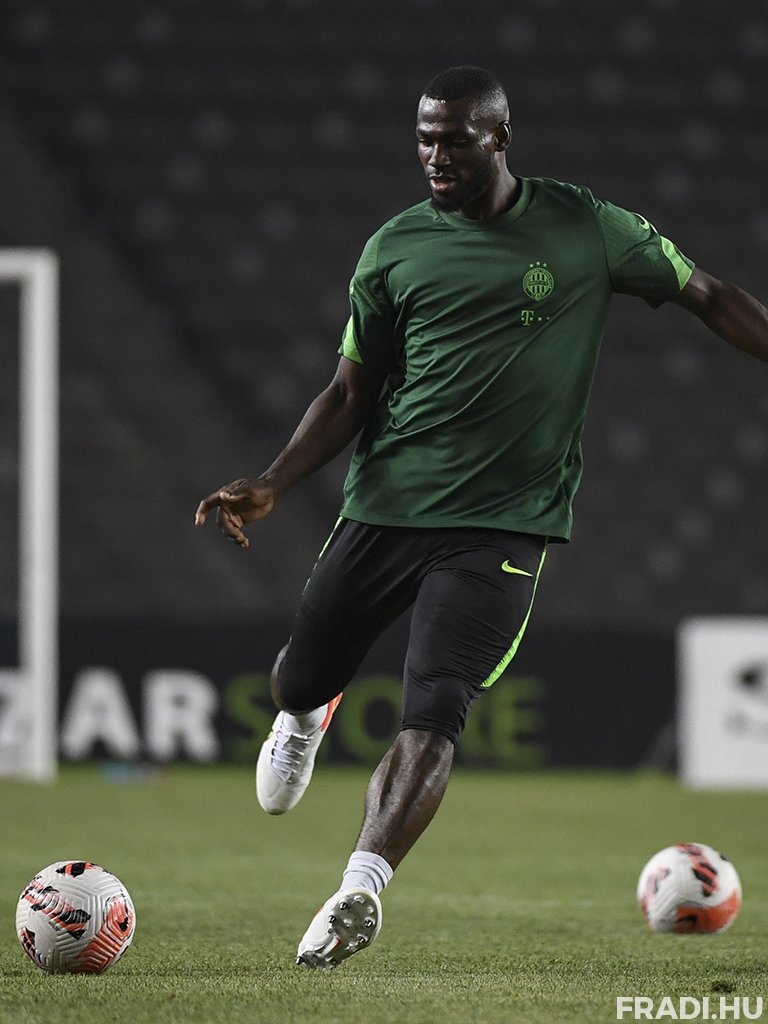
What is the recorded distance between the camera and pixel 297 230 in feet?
39.0

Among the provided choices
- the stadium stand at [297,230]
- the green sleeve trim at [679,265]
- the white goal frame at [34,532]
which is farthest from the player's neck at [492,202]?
the stadium stand at [297,230]

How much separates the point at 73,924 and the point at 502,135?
1902 millimetres

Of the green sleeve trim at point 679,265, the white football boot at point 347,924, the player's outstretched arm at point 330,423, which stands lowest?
the white football boot at point 347,924

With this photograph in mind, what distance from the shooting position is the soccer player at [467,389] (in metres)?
3.85

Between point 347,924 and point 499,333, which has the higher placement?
point 499,333

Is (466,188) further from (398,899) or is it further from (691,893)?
(398,899)

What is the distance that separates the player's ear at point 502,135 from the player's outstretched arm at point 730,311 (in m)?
0.52

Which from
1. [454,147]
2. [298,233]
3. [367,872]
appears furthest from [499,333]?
[298,233]

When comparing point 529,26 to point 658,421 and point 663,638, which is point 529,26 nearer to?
point 658,421

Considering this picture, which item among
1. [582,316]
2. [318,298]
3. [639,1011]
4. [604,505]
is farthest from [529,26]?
[639,1011]

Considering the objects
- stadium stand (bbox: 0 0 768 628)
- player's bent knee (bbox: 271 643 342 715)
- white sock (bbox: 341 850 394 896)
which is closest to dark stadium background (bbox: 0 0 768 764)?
stadium stand (bbox: 0 0 768 628)

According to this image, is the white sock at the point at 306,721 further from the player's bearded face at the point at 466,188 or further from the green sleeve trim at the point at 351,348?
the player's bearded face at the point at 466,188

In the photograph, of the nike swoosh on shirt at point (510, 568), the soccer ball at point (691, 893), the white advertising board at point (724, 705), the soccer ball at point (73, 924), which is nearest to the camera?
the soccer ball at point (73, 924)

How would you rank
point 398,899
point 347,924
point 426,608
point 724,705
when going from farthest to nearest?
point 724,705 < point 398,899 < point 426,608 < point 347,924
